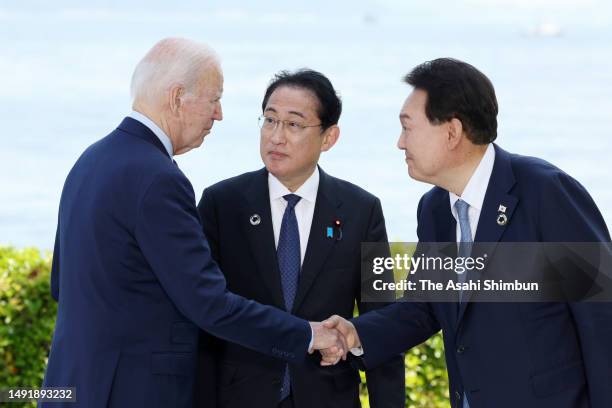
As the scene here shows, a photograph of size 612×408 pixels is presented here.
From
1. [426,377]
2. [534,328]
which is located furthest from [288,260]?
[426,377]

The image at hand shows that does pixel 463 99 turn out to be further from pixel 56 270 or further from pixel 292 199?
pixel 56 270

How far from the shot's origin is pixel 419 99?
341 centimetres

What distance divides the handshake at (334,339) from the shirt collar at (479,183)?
25.2 inches

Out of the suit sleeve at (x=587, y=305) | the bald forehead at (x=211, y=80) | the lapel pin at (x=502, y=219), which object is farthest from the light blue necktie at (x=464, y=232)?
the bald forehead at (x=211, y=80)

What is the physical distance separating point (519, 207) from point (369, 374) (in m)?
0.94

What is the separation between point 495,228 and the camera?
10.5 feet

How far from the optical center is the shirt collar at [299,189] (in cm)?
378

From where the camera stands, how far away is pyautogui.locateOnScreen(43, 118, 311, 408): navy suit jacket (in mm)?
3098

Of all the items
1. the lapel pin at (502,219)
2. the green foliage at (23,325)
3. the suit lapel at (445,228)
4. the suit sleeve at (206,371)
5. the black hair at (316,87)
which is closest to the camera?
the lapel pin at (502,219)

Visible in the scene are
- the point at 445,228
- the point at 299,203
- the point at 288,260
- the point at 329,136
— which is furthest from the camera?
the point at 329,136

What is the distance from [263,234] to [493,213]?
34.0 inches

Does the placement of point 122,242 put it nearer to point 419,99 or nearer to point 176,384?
point 176,384

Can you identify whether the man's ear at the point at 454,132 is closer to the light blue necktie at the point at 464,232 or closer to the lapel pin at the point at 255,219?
the light blue necktie at the point at 464,232

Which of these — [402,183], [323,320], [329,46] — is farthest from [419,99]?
[329,46]
